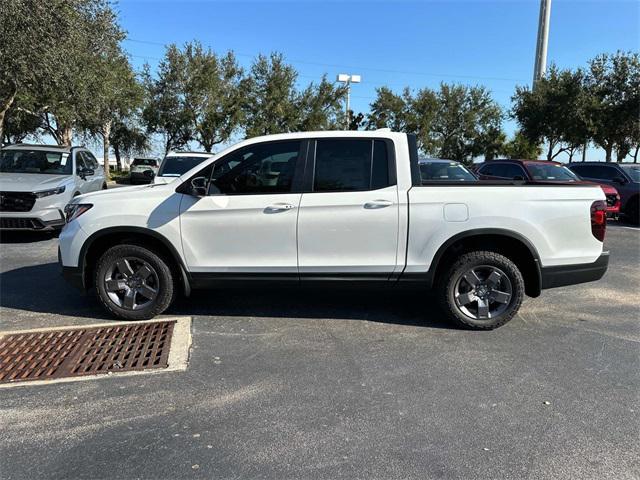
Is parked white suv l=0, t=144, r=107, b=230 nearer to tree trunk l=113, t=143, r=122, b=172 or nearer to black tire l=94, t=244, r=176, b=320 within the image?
black tire l=94, t=244, r=176, b=320

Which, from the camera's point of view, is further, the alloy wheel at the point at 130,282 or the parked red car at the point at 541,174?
the parked red car at the point at 541,174

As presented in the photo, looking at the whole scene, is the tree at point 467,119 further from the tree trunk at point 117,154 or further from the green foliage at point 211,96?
the tree trunk at point 117,154

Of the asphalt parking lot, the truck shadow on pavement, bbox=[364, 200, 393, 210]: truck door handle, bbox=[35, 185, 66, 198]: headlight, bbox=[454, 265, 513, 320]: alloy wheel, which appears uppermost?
bbox=[364, 200, 393, 210]: truck door handle

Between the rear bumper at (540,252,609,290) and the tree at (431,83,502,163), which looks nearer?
the rear bumper at (540,252,609,290)

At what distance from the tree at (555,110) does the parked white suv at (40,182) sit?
25938mm

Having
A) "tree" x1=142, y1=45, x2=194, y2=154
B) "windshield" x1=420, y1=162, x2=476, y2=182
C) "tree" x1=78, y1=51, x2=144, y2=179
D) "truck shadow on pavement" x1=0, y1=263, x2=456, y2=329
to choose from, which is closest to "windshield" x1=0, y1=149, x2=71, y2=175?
"truck shadow on pavement" x1=0, y1=263, x2=456, y2=329

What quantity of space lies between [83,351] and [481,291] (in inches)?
141

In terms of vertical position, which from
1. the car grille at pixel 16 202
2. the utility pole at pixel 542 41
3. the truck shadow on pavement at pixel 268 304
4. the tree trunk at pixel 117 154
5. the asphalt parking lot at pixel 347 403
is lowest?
the asphalt parking lot at pixel 347 403

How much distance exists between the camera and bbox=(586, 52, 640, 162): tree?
26.7m

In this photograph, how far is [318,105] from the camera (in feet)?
134

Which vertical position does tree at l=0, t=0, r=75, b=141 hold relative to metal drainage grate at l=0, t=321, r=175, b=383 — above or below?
above

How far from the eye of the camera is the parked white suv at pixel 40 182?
8.52 metres

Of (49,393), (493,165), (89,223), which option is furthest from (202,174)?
(493,165)

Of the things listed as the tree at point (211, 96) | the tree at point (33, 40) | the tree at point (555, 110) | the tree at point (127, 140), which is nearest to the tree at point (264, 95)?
the tree at point (211, 96)
